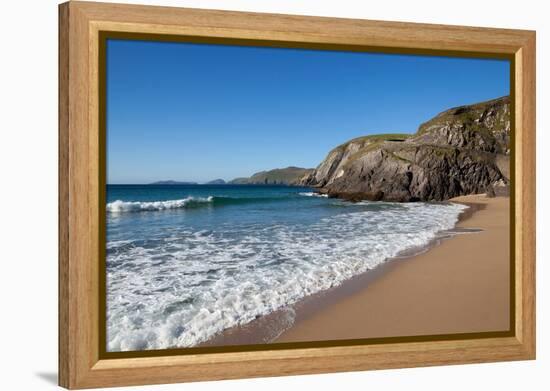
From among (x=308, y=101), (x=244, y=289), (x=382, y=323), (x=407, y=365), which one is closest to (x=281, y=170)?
(x=308, y=101)

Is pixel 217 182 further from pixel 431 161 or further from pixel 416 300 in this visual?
pixel 431 161

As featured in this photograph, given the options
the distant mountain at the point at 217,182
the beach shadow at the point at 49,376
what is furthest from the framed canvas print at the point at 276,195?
the beach shadow at the point at 49,376

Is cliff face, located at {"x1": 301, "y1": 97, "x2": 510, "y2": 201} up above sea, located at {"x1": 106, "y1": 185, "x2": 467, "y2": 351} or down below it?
above

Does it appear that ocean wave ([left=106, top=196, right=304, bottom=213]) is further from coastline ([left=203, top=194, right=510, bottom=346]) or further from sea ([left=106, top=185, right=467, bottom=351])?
coastline ([left=203, top=194, right=510, bottom=346])

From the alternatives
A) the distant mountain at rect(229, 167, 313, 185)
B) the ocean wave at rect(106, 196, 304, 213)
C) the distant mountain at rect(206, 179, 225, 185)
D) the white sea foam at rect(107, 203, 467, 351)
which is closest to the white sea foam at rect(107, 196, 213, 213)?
the ocean wave at rect(106, 196, 304, 213)

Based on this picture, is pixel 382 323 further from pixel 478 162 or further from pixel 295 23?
pixel 295 23

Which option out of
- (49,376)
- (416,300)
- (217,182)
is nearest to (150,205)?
(217,182)
